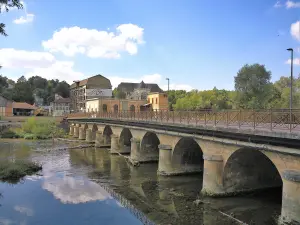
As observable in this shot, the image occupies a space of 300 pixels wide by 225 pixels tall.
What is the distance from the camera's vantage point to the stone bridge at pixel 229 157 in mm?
12617

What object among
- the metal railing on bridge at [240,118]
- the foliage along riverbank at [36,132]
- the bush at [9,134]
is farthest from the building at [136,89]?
the metal railing on bridge at [240,118]

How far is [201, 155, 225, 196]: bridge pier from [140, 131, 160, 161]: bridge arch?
11571 millimetres

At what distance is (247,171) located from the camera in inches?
701

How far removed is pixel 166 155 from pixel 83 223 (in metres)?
9.51

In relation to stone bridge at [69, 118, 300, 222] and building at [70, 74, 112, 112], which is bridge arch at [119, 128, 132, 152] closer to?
stone bridge at [69, 118, 300, 222]

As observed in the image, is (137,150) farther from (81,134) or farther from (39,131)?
(39,131)

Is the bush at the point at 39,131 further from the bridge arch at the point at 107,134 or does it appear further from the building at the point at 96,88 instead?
the building at the point at 96,88

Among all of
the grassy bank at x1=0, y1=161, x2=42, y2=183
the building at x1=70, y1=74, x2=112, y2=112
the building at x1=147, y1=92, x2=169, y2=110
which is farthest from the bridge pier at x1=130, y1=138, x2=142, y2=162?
the building at x1=70, y1=74, x2=112, y2=112

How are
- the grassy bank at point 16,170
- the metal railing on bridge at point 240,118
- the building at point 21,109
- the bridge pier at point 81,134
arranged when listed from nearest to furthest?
the metal railing on bridge at point 240,118
the grassy bank at point 16,170
the bridge pier at point 81,134
the building at point 21,109

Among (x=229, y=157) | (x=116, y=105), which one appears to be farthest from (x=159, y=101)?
(x=229, y=157)

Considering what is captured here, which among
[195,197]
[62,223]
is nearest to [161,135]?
[195,197]

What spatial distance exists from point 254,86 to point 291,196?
49861 mm

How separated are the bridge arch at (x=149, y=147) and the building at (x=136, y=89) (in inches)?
2680

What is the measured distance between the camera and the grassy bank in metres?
22.3
